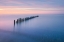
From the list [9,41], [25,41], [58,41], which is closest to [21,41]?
[25,41]

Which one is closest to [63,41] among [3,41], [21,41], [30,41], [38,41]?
[38,41]

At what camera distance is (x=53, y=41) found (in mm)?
8266

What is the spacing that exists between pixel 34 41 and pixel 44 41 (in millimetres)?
851

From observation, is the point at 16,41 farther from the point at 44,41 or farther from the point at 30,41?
the point at 44,41

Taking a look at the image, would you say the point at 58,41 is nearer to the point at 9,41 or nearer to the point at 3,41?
the point at 9,41

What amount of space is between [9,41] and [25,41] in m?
1.34

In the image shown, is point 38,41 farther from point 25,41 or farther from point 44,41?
point 25,41

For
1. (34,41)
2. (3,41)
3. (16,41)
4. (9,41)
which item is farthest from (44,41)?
(3,41)

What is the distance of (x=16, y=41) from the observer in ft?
26.5

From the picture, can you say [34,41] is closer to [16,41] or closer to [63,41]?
[16,41]

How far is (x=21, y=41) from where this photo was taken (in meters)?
8.10

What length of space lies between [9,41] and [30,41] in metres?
1.77

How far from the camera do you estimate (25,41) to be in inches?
322

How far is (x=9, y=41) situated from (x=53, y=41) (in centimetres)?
374
